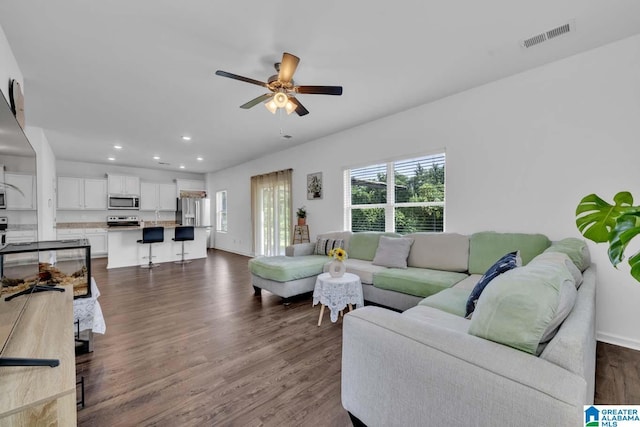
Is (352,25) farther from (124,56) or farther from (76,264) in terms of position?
(76,264)

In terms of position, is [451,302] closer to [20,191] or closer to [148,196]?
[20,191]

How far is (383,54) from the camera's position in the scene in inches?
100

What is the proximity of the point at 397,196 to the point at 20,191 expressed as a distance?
395 centimetres

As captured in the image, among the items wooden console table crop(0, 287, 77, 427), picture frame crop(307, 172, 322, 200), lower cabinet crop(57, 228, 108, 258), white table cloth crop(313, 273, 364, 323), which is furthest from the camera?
lower cabinet crop(57, 228, 108, 258)

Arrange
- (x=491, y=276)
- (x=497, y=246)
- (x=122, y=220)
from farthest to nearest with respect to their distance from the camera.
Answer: (x=122, y=220), (x=497, y=246), (x=491, y=276)

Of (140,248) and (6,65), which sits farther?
(140,248)

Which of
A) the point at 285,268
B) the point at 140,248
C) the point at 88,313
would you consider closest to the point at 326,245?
the point at 285,268

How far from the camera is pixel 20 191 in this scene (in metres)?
1.28

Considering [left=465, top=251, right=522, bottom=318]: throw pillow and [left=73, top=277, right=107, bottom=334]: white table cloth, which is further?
[left=73, top=277, right=107, bottom=334]: white table cloth

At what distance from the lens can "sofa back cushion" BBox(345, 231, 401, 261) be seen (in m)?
4.00

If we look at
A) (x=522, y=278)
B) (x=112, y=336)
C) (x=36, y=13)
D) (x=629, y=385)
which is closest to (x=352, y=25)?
(x=522, y=278)

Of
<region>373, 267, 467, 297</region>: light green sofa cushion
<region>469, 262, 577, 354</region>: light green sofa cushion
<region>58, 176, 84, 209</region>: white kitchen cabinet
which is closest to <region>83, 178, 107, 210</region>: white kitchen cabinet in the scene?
<region>58, 176, 84, 209</region>: white kitchen cabinet

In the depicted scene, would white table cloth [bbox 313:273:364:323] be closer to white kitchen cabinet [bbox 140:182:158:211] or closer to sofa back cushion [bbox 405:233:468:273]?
sofa back cushion [bbox 405:233:468:273]

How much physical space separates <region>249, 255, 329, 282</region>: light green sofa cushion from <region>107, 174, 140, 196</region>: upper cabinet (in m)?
6.27
